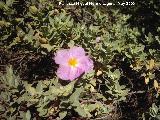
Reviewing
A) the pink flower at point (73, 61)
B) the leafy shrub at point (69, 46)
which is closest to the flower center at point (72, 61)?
the pink flower at point (73, 61)

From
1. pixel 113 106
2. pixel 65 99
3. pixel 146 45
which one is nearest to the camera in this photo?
pixel 65 99

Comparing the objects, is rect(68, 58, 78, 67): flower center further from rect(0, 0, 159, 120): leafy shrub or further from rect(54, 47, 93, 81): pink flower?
rect(0, 0, 159, 120): leafy shrub

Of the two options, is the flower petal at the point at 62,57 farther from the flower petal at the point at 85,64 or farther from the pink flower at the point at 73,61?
the flower petal at the point at 85,64

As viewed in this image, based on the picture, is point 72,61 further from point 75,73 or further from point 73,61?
point 75,73

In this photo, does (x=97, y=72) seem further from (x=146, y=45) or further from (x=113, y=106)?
(x=146, y=45)

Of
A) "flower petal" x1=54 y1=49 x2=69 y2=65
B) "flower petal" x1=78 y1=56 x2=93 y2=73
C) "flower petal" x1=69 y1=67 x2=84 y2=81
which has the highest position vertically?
"flower petal" x1=54 y1=49 x2=69 y2=65

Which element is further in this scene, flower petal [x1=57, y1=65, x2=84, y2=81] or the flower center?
the flower center

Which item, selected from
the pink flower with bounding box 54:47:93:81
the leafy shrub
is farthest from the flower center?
the leafy shrub

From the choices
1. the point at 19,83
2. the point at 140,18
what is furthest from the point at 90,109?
the point at 140,18
